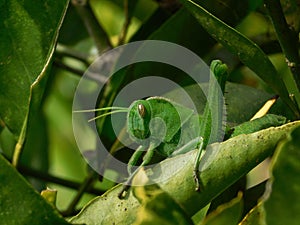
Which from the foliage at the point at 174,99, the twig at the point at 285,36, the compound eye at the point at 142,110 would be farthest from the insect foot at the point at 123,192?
the twig at the point at 285,36

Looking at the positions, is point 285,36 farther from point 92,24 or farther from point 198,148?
point 92,24

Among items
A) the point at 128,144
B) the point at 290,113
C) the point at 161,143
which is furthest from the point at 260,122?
the point at 128,144

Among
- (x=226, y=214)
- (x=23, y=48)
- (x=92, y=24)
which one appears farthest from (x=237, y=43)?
(x=92, y=24)

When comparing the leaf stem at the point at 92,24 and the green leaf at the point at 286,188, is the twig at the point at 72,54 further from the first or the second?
the green leaf at the point at 286,188

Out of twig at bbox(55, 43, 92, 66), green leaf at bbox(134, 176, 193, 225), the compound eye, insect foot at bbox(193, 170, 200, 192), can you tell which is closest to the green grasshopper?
the compound eye

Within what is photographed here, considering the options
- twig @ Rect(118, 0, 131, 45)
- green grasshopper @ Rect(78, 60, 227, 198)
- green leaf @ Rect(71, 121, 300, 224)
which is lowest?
twig @ Rect(118, 0, 131, 45)

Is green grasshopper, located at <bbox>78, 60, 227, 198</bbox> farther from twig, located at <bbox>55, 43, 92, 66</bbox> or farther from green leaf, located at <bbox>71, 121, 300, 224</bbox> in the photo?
twig, located at <bbox>55, 43, 92, 66</bbox>
